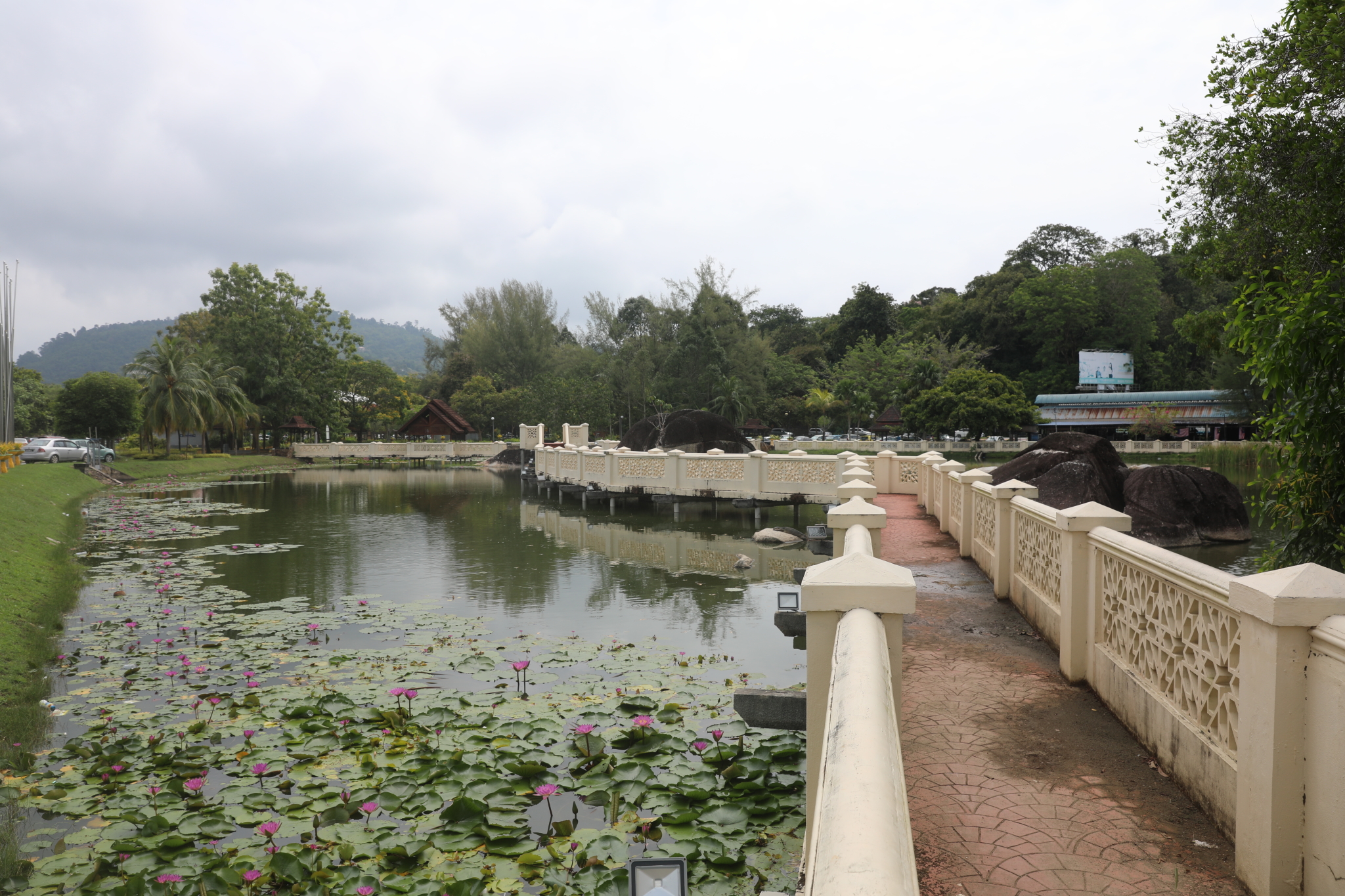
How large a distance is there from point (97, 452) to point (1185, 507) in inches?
1756

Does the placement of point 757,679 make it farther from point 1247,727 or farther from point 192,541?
point 192,541

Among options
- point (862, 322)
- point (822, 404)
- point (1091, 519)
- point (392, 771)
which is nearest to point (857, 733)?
point (1091, 519)

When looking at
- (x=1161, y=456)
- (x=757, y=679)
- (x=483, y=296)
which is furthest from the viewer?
(x=483, y=296)

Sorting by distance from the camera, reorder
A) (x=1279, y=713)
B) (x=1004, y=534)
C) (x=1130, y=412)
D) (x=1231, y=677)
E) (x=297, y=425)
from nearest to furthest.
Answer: (x=1279, y=713)
(x=1231, y=677)
(x=1004, y=534)
(x=1130, y=412)
(x=297, y=425)

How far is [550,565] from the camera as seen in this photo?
15117 millimetres

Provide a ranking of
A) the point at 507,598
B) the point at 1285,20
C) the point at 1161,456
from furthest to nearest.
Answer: the point at 1161,456 < the point at 507,598 < the point at 1285,20

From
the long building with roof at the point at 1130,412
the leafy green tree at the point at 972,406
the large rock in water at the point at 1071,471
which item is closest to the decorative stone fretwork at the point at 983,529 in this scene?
the large rock in water at the point at 1071,471

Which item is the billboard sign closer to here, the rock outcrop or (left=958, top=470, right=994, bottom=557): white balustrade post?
the rock outcrop

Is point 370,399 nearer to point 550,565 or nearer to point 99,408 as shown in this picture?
point 99,408

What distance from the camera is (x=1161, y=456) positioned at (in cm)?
4303

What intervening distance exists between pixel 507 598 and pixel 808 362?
2569 inches

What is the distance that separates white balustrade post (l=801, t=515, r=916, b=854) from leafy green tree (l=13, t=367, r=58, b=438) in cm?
6759

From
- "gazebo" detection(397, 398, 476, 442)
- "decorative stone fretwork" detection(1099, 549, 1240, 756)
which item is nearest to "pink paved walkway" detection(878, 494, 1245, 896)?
"decorative stone fretwork" detection(1099, 549, 1240, 756)

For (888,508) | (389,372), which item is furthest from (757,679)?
(389,372)
